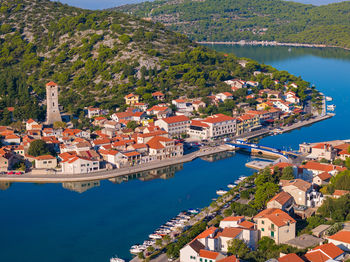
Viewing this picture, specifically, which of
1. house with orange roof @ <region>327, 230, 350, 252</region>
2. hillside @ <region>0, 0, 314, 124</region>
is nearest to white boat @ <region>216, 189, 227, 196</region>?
house with orange roof @ <region>327, 230, 350, 252</region>

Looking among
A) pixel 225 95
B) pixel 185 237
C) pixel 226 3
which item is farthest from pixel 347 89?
pixel 226 3

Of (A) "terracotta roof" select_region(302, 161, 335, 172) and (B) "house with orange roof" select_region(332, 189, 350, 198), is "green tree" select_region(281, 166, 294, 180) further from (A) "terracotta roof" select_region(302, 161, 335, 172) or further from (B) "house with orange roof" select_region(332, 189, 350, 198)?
(B) "house with orange roof" select_region(332, 189, 350, 198)

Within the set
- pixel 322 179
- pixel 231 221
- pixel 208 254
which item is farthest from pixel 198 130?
pixel 208 254

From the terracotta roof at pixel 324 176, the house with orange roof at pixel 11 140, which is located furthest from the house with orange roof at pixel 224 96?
the terracotta roof at pixel 324 176

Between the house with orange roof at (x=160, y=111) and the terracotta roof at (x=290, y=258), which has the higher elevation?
the house with orange roof at (x=160, y=111)

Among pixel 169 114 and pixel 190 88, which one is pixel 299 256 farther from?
pixel 190 88

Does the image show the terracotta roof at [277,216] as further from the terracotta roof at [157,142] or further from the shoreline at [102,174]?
the terracotta roof at [157,142]

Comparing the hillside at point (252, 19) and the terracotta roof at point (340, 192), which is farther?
the hillside at point (252, 19)
